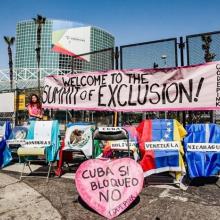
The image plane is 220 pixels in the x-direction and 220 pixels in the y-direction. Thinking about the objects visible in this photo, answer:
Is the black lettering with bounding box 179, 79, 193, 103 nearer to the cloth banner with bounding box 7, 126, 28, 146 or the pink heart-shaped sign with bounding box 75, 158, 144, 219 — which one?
the pink heart-shaped sign with bounding box 75, 158, 144, 219

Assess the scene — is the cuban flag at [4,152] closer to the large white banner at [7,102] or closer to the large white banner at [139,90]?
the large white banner at [139,90]

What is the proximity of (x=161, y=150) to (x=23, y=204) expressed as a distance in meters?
2.50

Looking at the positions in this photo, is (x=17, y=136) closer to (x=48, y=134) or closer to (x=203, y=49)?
(x=48, y=134)

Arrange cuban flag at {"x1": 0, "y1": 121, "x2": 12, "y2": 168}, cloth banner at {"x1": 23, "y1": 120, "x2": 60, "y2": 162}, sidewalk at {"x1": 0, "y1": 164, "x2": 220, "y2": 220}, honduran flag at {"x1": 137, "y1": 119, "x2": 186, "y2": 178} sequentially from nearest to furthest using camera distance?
sidewalk at {"x1": 0, "y1": 164, "x2": 220, "y2": 220} < honduran flag at {"x1": 137, "y1": 119, "x2": 186, "y2": 178} < cloth banner at {"x1": 23, "y1": 120, "x2": 60, "y2": 162} < cuban flag at {"x1": 0, "y1": 121, "x2": 12, "y2": 168}

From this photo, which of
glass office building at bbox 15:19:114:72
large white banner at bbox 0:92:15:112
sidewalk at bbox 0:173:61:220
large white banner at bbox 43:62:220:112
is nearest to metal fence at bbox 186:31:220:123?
large white banner at bbox 43:62:220:112

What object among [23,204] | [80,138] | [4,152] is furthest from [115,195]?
[4,152]

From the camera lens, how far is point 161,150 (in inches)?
237

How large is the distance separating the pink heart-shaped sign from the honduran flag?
106 centimetres

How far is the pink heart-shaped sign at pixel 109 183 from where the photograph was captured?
4.79 m

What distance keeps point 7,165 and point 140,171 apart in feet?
16.0

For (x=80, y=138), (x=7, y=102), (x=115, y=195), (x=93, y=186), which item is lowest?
(x=115, y=195)

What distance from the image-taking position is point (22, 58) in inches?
7520

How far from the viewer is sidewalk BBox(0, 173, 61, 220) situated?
4684 millimetres

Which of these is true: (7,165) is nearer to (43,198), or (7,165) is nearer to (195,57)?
(43,198)
